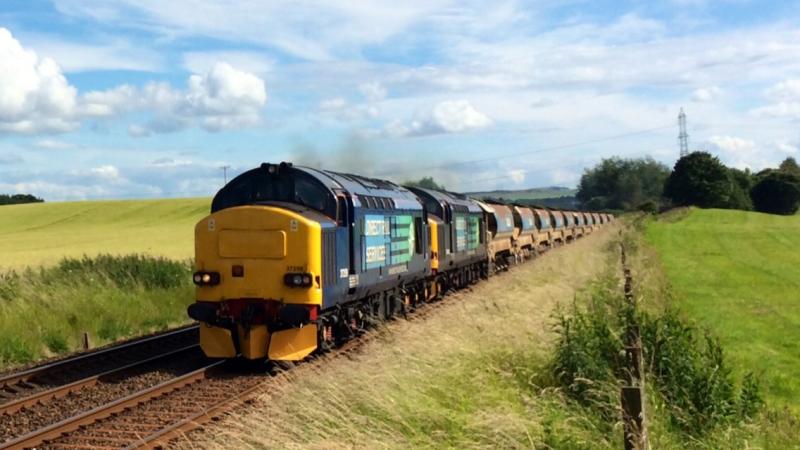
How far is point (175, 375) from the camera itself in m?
12.8

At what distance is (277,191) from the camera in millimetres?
14094

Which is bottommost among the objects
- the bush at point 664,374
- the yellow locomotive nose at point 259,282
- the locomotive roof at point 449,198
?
the bush at point 664,374

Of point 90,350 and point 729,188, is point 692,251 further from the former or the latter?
point 729,188

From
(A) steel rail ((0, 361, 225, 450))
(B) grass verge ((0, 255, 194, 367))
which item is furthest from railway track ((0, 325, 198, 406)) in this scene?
(A) steel rail ((0, 361, 225, 450))

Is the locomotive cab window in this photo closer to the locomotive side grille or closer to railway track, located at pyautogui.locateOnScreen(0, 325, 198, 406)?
railway track, located at pyautogui.locateOnScreen(0, 325, 198, 406)

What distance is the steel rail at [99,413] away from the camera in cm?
888

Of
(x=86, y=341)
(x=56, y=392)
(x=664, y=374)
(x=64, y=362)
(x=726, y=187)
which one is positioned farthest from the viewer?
(x=726, y=187)

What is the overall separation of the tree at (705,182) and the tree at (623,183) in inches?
1370

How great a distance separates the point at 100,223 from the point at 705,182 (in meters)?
81.1

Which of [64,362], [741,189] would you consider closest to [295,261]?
[64,362]

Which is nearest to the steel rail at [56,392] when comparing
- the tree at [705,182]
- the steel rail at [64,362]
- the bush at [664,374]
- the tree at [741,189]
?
the steel rail at [64,362]

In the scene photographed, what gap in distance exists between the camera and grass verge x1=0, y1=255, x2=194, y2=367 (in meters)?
16.4

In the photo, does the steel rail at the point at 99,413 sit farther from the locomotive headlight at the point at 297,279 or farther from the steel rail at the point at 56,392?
the locomotive headlight at the point at 297,279

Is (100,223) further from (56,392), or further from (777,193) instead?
(777,193)
